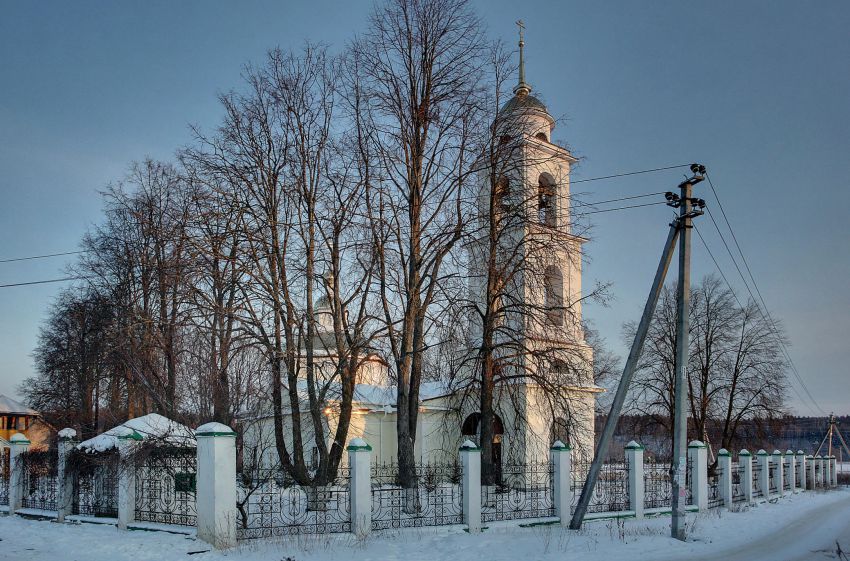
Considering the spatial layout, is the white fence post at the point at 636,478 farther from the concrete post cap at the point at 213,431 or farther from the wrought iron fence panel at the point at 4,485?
the wrought iron fence panel at the point at 4,485

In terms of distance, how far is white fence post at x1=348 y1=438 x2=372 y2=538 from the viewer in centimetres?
1220

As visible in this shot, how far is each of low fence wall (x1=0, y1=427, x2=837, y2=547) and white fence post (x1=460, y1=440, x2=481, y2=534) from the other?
18 mm

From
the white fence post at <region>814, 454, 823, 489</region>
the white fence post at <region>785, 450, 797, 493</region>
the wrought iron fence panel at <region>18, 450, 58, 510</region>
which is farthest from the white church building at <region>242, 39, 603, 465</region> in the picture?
the white fence post at <region>814, 454, 823, 489</region>

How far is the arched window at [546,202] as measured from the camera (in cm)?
1781

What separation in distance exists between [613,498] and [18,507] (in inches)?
524

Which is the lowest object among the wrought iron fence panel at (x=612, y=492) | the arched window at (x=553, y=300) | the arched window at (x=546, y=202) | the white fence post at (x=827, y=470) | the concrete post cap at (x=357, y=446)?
the white fence post at (x=827, y=470)

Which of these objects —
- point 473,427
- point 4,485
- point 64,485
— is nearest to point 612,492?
point 473,427

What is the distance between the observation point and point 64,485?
14.8m

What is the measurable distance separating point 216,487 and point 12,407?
47705 millimetres

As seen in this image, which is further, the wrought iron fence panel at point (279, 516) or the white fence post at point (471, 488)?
the white fence post at point (471, 488)

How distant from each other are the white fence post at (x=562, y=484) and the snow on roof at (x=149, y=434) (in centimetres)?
705

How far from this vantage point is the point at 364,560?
35.6 ft

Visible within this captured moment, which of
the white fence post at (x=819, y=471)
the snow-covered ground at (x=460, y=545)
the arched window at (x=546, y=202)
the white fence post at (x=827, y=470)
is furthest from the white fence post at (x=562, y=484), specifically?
the white fence post at (x=827, y=470)

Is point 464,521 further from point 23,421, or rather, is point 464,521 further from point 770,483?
point 23,421
